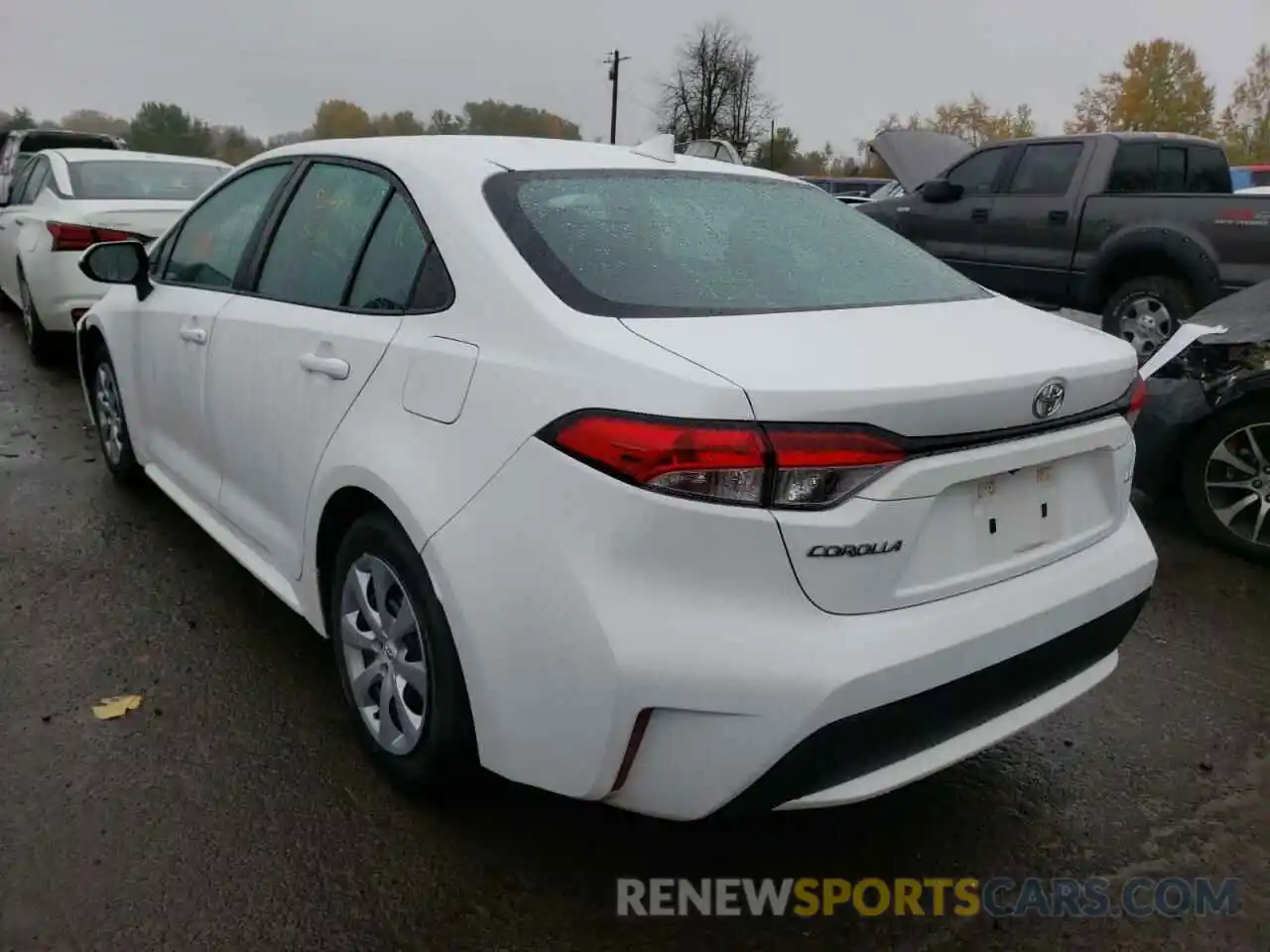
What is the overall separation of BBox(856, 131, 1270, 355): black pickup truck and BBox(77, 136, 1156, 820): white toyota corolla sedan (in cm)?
541

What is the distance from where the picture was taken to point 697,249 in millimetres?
2467

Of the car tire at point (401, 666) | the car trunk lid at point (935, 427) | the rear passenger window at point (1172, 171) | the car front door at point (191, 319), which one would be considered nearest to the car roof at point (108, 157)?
the car front door at point (191, 319)

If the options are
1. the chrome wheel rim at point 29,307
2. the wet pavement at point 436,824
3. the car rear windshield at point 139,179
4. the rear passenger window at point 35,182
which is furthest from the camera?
the rear passenger window at point 35,182

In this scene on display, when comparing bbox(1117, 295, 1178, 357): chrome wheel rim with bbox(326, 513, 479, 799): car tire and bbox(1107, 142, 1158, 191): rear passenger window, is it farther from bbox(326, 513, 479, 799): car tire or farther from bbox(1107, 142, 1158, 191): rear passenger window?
bbox(326, 513, 479, 799): car tire

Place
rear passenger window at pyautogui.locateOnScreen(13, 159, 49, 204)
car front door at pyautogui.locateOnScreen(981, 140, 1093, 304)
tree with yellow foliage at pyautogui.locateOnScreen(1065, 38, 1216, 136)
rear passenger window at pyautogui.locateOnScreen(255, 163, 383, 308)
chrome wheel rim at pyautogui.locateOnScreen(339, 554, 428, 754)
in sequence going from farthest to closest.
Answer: tree with yellow foliage at pyautogui.locateOnScreen(1065, 38, 1216, 136) < car front door at pyautogui.locateOnScreen(981, 140, 1093, 304) < rear passenger window at pyautogui.locateOnScreen(13, 159, 49, 204) < rear passenger window at pyautogui.locateOnScreen(255, 163, 383, 308) < chrome wheel rim at pyautogui.locateOnScreen(339, 554, 428, 754)

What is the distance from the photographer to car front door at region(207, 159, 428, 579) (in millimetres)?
2562

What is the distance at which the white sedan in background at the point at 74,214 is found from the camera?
6793 millimetres

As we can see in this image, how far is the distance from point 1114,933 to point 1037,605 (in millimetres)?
740

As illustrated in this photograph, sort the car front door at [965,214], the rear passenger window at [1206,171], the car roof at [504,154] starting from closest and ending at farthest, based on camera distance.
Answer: the car roof at [504,154]
the rear passenger window at [1206,171]
the car front door at [965,214]

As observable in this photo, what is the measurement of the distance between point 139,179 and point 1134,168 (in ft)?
25.6

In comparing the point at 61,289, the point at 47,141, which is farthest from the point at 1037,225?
the point at 47,141

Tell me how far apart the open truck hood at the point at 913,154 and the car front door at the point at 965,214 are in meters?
1.16

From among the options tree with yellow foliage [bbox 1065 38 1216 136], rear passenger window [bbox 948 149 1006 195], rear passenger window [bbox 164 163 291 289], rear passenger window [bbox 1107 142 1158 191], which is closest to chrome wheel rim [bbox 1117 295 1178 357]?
rear passenger window [bbox 1107 142 1158 191]

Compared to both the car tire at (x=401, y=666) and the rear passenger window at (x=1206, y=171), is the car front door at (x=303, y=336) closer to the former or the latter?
the car tire at (x=401, y=666)
